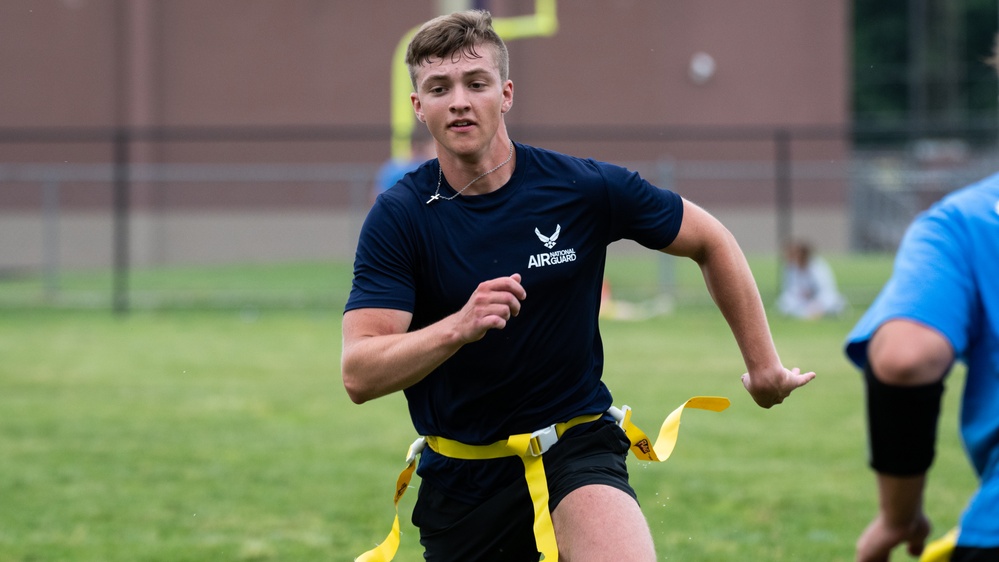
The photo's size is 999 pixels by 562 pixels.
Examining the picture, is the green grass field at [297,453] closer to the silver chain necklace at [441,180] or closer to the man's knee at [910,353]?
the silver chain necklace at [441,180]

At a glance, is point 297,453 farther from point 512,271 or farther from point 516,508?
point 512,271

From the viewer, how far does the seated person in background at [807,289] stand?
18031 mm

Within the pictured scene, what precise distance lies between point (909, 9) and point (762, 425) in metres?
48.3

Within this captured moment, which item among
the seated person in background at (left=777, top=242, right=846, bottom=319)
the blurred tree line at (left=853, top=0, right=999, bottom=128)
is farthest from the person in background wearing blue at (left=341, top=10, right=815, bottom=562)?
the blurred tree line at (left=853, top=0, right=999, bottom=128)

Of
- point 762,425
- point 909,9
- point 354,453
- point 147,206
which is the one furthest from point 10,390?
point 909,9

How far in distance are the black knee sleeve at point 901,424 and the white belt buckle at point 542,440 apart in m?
1.23

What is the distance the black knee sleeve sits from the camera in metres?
2.62

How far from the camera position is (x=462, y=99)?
378cm

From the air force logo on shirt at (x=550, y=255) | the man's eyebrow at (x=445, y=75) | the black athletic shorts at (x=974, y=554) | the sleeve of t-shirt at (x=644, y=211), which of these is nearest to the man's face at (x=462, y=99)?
the man's eyebrow at (x=445, y=75)

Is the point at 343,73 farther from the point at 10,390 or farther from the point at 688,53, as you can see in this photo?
the point at 10,390

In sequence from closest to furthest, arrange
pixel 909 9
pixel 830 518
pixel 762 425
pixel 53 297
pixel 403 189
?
pixel 403 189 < pixel 830 518 < pixel 762 425 < pixel 53 297 < pixel 909 9

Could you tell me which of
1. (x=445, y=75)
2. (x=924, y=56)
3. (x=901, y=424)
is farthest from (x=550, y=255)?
(x=924, y=56)

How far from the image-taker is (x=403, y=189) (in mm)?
3939

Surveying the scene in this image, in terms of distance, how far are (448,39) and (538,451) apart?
48.6 inches
